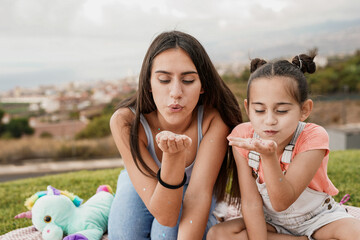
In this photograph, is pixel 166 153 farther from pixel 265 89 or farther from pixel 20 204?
pixel 20 204

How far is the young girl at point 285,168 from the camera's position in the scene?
213 centimetres

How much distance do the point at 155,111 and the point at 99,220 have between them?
113cm

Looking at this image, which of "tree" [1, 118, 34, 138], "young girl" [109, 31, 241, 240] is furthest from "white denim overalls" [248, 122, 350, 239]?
"tree" [1, 118, 34, 138]

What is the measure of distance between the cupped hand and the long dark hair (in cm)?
48

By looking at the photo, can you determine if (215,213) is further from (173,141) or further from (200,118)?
(173,141)

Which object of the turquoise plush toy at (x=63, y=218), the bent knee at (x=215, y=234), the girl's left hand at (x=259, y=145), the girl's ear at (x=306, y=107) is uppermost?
the girl's ear at (x=306, y=107)

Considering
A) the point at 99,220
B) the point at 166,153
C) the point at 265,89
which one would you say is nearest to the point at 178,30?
the point at 265,89

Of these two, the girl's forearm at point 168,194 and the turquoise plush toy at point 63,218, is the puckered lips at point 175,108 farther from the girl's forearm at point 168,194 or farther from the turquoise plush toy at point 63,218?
the turquoise plush toy at point 63,218

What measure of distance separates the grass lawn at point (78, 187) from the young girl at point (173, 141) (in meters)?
1.64

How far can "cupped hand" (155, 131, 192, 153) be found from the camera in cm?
200

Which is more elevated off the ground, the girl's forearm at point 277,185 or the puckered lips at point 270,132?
the puckered lips at point 270,132

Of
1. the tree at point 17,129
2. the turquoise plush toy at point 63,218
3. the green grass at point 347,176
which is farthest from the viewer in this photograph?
the tree at point 17,129

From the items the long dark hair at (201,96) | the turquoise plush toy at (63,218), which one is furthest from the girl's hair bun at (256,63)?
the turquoise plush toy at (63,218)

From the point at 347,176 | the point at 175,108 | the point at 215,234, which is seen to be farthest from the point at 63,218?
the point at 347,176
